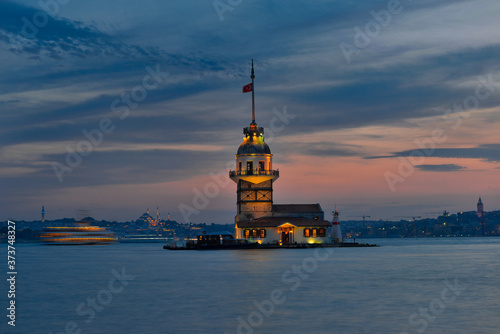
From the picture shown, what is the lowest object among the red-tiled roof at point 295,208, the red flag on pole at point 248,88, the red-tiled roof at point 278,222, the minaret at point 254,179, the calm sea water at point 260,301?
the calm sea water at point 260,301

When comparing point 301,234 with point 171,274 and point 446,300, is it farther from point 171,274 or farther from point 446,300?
point 446,300

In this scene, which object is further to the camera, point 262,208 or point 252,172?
point 262,208

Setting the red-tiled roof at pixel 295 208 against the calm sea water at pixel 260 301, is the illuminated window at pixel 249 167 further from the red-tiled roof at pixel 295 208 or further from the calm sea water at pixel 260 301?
the calm sea water at pixel 260 301

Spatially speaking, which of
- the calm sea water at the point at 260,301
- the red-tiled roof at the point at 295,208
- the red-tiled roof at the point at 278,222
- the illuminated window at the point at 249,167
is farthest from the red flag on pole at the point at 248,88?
the calm sea water at the point at 260,301

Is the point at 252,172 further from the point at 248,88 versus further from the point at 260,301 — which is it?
the point at 260,301

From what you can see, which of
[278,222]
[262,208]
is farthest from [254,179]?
[278,222]

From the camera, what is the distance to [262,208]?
370 ft

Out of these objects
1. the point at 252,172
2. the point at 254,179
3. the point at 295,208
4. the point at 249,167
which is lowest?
the point at 295,208

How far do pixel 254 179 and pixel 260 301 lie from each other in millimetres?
69396

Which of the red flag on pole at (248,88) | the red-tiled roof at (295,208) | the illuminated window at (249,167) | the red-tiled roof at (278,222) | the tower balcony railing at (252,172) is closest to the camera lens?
the red-tiled roof at (278,222)

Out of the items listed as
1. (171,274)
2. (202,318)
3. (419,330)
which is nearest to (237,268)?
(171,274)

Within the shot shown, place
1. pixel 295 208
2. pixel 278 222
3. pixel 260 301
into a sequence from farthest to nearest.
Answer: pixel 295 208 → pixel 278 222 → pixel 260 301

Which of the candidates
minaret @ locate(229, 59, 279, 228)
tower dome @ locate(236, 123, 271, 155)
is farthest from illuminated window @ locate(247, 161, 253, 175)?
tower dome @ locate(236, 123, 271, 155)

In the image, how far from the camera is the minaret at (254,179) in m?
112
